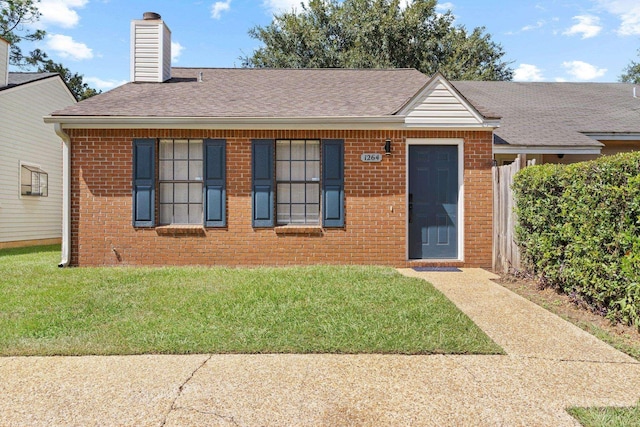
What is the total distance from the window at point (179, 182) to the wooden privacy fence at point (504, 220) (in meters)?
4.99

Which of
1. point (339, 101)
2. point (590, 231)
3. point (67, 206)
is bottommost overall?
point (590, 231)

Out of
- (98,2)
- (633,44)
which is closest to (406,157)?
(98,2)

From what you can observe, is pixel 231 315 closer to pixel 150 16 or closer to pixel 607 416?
pixel 607 416

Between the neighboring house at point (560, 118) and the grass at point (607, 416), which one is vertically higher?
the neighboring house at point (560, 118)

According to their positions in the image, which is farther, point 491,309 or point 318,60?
point 318,60

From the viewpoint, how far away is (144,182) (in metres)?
7.90

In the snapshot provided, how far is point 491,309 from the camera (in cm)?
518

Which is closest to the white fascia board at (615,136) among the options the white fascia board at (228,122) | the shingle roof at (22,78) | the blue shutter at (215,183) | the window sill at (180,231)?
the white fascia board at (228,122)

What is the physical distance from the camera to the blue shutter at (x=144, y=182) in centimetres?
789

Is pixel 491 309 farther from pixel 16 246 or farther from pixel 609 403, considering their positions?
pixel 16 246

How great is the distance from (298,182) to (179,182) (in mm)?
2246

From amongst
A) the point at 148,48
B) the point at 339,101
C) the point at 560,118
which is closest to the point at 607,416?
the point at 339,101

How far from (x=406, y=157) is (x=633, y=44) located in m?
35.4

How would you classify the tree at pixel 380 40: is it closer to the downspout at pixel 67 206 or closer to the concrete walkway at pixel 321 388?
the downspout at pixel 67 206
